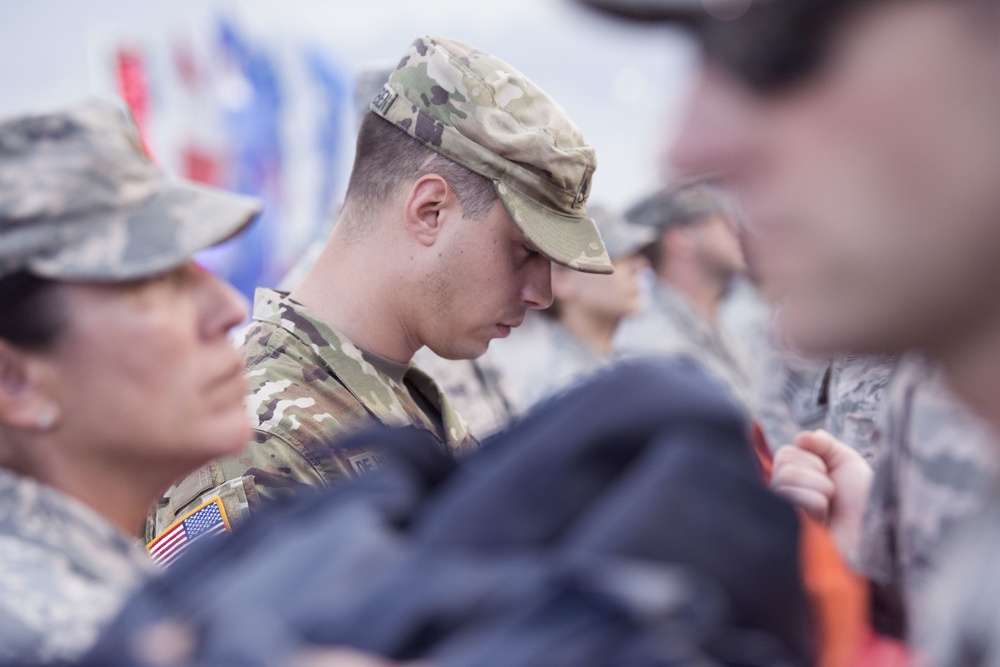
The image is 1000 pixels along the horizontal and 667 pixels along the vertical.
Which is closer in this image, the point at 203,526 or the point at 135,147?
the point at 135,147

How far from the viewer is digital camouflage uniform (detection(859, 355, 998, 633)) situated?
1020 millimetres

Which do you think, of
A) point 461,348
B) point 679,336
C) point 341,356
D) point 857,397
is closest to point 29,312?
point 341,356

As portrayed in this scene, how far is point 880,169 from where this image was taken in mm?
932

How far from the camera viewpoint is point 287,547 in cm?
84

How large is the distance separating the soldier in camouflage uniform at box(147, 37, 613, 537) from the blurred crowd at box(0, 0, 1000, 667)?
29.8 inches

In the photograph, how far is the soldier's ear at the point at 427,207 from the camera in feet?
6.97

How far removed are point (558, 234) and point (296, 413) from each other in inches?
27.3

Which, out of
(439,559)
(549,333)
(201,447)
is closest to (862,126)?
(439,559)

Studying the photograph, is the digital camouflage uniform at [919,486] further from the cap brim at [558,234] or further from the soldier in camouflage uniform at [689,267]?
the soldier in camouflage uniform at [689,267]

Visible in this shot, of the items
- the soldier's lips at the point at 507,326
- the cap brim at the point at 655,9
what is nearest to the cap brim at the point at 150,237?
the cap brim at the point at 655,9

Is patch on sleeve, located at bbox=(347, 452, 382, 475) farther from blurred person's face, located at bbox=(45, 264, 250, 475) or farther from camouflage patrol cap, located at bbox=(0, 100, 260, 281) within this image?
camouflage patrol cap, located at bbox=(0, 100, 260, 281)

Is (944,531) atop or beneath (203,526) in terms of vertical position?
atop

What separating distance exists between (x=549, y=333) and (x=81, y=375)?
380 centimetres

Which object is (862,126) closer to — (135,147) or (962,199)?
(962,199)
